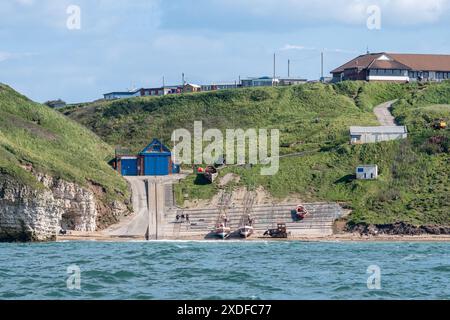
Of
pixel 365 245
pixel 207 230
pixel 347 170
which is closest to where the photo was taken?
pixel 365 245

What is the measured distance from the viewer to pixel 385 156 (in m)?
107

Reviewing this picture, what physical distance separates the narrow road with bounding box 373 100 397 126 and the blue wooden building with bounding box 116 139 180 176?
90.5 feet

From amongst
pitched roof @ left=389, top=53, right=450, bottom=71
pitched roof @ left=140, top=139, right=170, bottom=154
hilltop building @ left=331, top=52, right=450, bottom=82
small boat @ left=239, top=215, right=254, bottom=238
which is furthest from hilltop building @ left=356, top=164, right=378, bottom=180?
pitched roof @ left=389, top=53, right=450, bottom=71

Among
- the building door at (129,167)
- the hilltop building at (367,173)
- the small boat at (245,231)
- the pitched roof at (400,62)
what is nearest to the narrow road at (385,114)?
the pitched roof at (400,62)

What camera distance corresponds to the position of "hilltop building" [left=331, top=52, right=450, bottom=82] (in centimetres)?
14850

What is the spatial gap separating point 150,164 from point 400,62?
52530 mm

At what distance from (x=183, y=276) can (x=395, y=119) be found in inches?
2817

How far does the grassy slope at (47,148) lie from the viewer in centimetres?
9519

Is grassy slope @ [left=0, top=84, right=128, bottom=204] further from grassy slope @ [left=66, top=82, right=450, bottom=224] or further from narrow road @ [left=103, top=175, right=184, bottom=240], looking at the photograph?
grassy slope @ [left=66, top=82, right=450, bottom=224]

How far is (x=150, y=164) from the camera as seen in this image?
110 m
